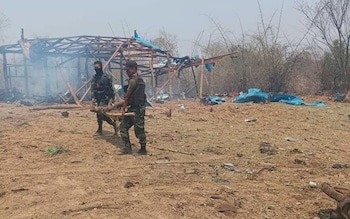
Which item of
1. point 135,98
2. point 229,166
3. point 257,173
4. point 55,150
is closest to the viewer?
point 257,173

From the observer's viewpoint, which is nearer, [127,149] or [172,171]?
[172,171]

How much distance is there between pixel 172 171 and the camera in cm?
569

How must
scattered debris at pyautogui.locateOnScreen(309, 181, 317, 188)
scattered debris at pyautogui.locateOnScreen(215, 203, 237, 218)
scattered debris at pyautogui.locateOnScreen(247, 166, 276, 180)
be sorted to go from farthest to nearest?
scattered debris at pyautogui.locateOnScreen(247, 166, 276, 180), scattered debris at pyautogui.locateOnScreen(309, 181, 317, 188), scattered debris at pyautogui.locateOnScreen(215, 203, 237, 218)

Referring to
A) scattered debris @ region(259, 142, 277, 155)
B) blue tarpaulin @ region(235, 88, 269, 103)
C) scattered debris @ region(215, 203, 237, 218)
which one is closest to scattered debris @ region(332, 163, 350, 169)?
scattered debris @ region(259, 142, 277, 155)

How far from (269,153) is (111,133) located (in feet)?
12.1

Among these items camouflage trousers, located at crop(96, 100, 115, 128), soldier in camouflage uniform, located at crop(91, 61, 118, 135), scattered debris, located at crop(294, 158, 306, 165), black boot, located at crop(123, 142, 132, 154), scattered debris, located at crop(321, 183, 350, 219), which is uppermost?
soldier in camouflage uniform, located at crop(91, 61, 118, 135)

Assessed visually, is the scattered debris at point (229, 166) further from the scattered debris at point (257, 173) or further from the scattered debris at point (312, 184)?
the scattered debris at point (312, 184)

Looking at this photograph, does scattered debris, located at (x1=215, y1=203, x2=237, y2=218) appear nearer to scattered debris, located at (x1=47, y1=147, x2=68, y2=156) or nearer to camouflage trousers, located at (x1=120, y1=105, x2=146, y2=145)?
camouflage trousers, located at (x1=120, y1=105, x2=146, y2=145)

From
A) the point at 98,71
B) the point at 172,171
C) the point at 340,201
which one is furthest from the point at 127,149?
the point at 340,201

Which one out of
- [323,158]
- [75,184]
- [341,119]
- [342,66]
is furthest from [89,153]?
[342,66]

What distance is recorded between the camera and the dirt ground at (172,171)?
13.8 ft

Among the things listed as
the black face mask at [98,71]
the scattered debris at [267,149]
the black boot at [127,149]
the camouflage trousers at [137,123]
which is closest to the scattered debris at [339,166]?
the scattered debris at [267,149]

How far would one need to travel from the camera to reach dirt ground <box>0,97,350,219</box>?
4191 mm

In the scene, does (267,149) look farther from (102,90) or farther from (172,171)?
(102,90)
